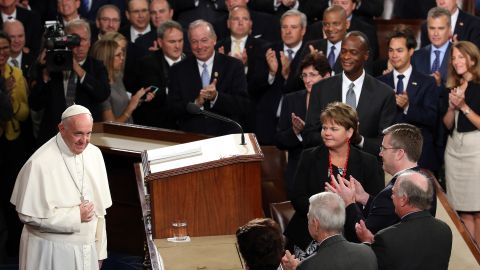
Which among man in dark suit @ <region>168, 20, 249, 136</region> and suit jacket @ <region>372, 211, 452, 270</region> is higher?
man in dark suit @ <region>168, 20, 249, 136</region>

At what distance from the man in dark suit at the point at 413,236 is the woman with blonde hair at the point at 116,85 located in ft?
16.0

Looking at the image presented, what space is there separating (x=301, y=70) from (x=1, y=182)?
10.5 ft

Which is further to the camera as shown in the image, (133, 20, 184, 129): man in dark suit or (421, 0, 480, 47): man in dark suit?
(421, 0, 480, 47): man in dark suit

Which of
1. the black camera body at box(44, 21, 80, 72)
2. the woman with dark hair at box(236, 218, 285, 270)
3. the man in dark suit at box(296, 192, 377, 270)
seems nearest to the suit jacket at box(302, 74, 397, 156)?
the black camera body at box(44, 21, 80, 72)

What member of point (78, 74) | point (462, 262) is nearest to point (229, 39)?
point (78, 74)

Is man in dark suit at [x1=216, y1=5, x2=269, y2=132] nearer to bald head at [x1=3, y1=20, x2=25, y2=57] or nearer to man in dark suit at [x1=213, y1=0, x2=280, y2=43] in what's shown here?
man in dark suit at [x1=213, y1=0, x2=280, y2=43]

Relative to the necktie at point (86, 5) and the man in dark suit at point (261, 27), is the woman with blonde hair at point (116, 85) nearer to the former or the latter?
the man in dark suit at point (261, 27)

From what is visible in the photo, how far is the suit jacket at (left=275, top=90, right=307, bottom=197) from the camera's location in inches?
335

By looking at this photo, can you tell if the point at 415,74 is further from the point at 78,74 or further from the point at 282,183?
the point at 78,74

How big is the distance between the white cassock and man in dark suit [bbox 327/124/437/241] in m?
1.68

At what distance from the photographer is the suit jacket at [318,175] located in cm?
670

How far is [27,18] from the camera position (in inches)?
445

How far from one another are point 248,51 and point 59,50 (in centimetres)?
259

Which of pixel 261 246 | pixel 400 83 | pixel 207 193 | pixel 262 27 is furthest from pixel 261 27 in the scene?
pixel 261 246
